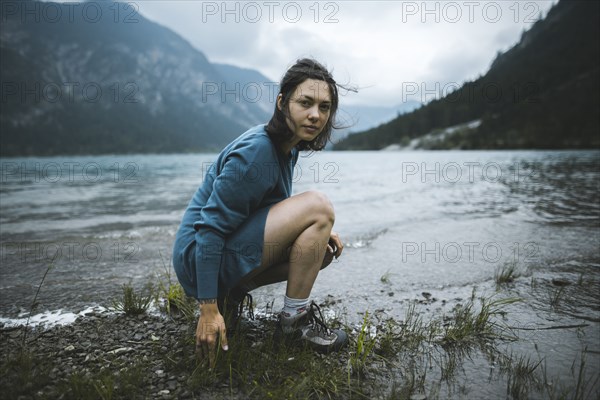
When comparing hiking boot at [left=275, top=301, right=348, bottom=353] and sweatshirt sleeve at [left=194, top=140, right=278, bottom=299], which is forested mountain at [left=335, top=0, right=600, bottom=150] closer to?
hiking boot at [left=275, top=301, right=348, bottom=353]

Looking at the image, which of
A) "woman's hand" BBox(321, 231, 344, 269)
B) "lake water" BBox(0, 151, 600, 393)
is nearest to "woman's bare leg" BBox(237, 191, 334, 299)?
"woman's hand" BBox(321, 231, 344, 269)

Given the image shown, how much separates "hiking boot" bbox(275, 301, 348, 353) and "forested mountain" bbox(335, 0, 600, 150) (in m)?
79.1

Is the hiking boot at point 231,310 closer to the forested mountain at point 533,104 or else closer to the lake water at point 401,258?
the lake water at point 401,258

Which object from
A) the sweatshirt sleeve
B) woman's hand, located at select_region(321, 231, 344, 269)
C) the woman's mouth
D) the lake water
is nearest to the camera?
the sweatshirt sleeve

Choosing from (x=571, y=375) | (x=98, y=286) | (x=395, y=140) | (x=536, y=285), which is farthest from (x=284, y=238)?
(x=395, y=140)

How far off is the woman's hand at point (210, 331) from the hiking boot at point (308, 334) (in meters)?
0.58

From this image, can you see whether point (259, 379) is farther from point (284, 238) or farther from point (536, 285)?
point (536, 285)

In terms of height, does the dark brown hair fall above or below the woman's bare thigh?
above

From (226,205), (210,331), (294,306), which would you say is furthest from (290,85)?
(210,331)

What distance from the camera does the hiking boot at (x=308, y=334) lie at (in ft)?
7.93

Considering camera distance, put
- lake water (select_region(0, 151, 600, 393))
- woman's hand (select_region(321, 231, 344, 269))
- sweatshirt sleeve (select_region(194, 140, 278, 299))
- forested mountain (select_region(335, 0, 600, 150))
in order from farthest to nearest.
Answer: forested mountain (select_region(335, 0, 600, 150)) < lake water (select_region(0, 151, 600, 393)) < woman's hand (select_region(321, 231, 344, 269)) < sweatshirt sleeve (select_region(194, 140, 278, 299))

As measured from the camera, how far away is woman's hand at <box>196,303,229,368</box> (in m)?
2.00

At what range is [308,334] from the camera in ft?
8.01

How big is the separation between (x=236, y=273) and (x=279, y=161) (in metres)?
0.90
